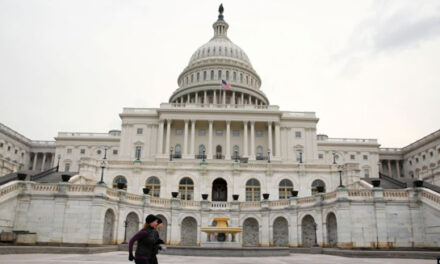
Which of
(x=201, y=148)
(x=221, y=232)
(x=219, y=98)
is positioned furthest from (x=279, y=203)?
(x=219, y=98)

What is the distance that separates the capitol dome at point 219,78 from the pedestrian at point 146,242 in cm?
9291

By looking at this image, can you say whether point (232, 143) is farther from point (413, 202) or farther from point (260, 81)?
point (413, 202)

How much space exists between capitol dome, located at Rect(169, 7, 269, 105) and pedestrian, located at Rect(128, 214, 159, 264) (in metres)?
92.9

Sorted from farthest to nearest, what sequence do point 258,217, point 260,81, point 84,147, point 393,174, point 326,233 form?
point 260,81
point 393,174
point 84,147
point 258,217
point 326,233

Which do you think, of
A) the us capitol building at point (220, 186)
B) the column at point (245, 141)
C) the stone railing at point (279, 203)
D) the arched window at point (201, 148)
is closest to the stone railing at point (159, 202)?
the us capitol building at point (220, 186)

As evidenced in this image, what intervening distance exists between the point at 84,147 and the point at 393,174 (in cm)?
9619

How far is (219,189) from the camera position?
54.6 metres

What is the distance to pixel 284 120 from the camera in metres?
90.6

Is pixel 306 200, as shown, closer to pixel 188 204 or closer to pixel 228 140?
pixel 188 204

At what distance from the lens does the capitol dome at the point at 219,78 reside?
356 ft

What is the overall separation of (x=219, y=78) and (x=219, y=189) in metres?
64.0

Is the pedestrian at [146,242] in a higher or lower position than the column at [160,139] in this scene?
lower

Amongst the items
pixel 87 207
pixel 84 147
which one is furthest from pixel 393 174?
pixel 87 207

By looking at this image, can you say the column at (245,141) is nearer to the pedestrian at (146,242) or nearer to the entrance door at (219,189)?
the entrance door at (219,189)
